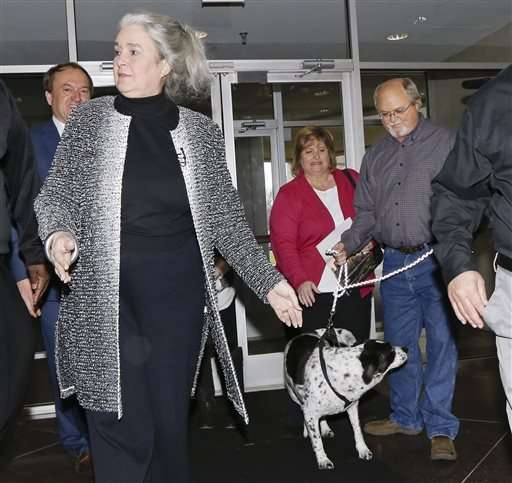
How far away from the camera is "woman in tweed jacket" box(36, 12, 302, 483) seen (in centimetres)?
240

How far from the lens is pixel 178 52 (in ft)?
8.73

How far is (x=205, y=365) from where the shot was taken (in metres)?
5.07

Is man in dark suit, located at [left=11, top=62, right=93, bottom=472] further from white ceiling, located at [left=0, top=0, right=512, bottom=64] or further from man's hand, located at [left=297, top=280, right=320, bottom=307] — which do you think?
white ceiling, located at [left=0, top=0, right=512, bottom=64]

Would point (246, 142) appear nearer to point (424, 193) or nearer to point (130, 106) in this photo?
point (424, 193)

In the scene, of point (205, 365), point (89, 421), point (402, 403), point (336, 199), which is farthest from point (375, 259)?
point (89, 421)

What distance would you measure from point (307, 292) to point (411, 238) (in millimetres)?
721

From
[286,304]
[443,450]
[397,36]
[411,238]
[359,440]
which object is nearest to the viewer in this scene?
[286,304]

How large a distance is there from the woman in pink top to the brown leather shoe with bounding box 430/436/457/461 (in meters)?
0.82

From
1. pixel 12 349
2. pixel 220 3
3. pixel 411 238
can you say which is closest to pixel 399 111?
pixel 411 238

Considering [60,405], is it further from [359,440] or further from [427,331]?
[427,331]

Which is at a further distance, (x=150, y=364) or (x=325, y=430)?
(x=325, y=430)

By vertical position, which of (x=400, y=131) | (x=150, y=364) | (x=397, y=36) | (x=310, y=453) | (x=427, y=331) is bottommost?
(x=310, y=453)

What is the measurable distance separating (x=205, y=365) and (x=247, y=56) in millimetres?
2599

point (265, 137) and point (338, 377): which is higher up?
point (265, 137)
